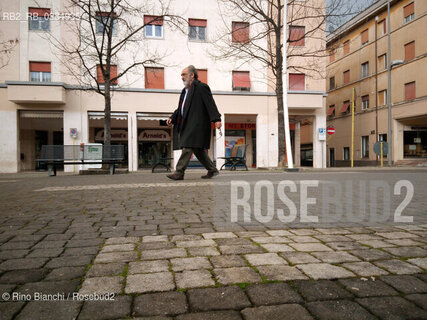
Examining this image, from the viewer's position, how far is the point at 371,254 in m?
2.10

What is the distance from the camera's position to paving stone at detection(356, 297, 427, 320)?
1.30 meters

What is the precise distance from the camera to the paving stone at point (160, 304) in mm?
1338

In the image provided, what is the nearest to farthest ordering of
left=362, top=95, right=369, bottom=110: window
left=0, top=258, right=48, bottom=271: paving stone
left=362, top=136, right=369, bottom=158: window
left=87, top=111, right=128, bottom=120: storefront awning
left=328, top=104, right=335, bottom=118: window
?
left=0, top=258, right=48, bottom=271: paving stone, left=87, top=111, right=128, bottom=120: storefront awning, left=362, top=136, right=369, bottom=158: window, left=362, top=95, right=369, bottom=110: window, left=328, top=104, right=335, bottom=118: window

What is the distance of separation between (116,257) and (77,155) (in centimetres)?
1103

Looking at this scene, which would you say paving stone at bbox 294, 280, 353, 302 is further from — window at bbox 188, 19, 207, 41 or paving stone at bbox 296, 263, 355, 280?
window at bbox 188, 19, 207, 41

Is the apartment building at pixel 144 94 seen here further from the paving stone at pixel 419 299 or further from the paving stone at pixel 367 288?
the paving stone at pixel 419 299

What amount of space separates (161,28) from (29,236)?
21.3 metres

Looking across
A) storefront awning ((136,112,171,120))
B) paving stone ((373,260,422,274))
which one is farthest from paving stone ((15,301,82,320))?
storefront awning ((136,112,171,120))

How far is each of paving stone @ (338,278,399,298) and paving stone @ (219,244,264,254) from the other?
0.63m

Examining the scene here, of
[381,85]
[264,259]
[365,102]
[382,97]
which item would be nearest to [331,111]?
[365,102]

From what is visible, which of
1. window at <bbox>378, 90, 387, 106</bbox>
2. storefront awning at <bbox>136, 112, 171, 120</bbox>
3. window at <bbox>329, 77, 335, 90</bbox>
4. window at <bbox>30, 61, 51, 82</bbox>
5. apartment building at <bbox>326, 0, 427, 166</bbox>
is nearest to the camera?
window at <bbox>30, 61, 51, 82</bbox>

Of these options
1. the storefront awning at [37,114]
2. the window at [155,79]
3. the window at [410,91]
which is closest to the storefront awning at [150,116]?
the window at [155,79]

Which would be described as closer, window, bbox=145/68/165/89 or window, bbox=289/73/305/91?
window, bbox=145/68/165/89

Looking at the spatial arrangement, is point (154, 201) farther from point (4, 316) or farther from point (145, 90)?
point (145, 90)
